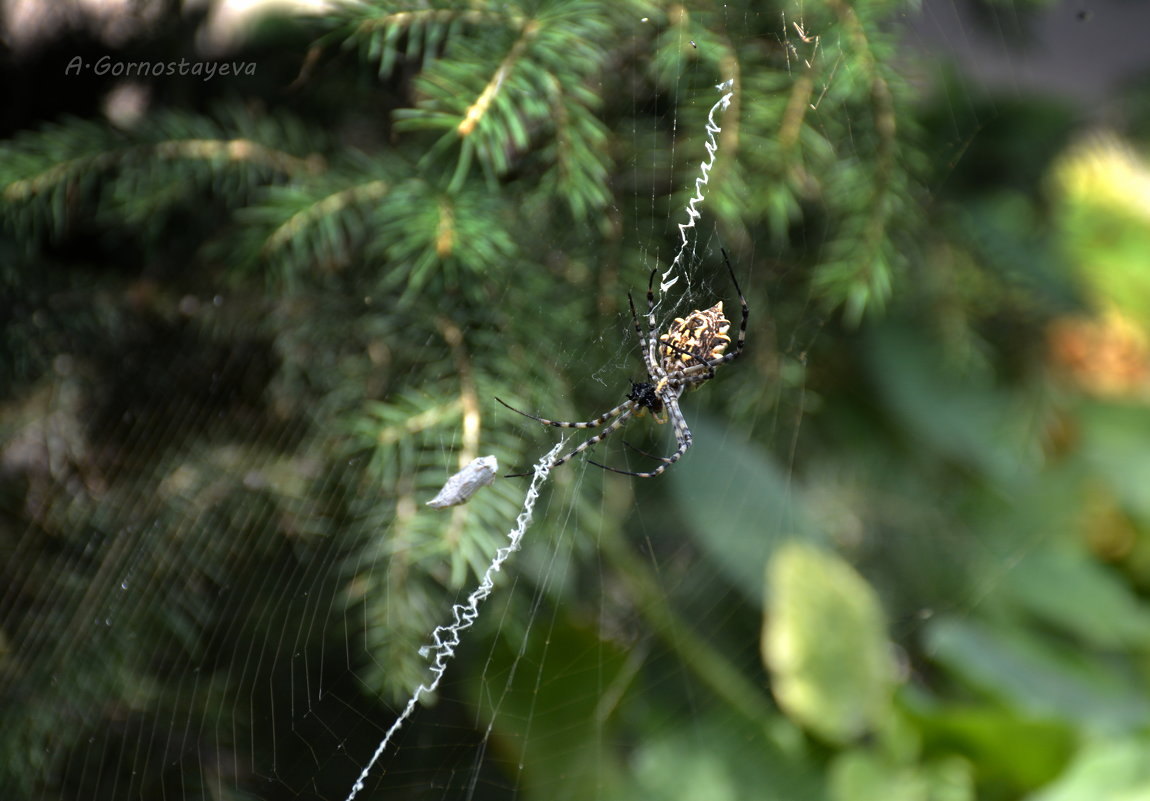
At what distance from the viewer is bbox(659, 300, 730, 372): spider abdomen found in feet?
2.32

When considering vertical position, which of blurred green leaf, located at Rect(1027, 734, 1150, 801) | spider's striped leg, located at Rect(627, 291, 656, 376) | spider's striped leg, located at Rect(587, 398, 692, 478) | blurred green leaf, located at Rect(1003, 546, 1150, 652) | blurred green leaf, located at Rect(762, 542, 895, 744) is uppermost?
spider's striped leg, located at Rect(627, 291, 656, 376)

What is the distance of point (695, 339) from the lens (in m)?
0.74

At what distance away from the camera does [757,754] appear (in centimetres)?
90

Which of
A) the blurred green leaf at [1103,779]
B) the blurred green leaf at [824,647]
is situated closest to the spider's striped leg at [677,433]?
the blurred green leaf at [824,647]

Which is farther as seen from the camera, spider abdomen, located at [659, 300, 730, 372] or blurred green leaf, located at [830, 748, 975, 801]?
blurred green leaf, located at [830, 748, 975, 801]

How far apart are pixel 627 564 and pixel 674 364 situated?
0.19 metres

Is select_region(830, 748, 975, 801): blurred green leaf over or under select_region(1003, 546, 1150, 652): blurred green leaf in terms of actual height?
over

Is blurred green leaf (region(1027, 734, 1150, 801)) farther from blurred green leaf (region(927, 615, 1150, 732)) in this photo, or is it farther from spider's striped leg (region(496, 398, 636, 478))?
spider's striped leg (region(496, 398, 636, 478))

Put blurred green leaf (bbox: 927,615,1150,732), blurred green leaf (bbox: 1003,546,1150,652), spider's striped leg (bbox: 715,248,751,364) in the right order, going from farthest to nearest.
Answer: blurred green leaf (bbox: 1003,546,1150,652), blurred green leaf (bbox: 927,615,1150,732), spider's striped leg (bbox: 715,248,751,364)

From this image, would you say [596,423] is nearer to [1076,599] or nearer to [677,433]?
[677,433]

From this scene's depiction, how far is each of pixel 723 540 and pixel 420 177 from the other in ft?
1.76

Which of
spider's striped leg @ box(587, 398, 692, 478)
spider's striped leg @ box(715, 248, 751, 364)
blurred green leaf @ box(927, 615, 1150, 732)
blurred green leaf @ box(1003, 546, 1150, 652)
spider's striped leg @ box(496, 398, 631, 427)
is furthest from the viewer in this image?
blurred green leaf @ box(1003, 546, 1150, 652)

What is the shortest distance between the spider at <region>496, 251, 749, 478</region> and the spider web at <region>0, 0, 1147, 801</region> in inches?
0.6

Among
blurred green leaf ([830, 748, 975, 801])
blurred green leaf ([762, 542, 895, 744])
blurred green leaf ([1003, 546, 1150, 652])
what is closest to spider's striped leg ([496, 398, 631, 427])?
blurred green leaf ([762, 542, 895, 744])
